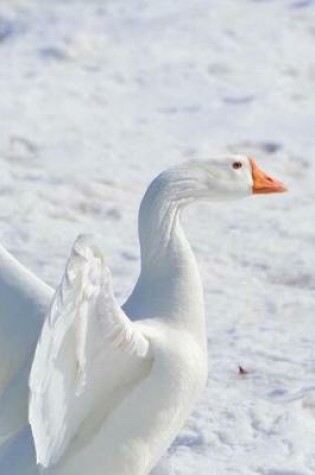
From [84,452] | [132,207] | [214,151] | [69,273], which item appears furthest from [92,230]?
[69,273]

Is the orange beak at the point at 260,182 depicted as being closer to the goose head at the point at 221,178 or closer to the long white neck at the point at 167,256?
the goose head at the point at 221,178

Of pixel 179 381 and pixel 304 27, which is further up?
pixel 179 381

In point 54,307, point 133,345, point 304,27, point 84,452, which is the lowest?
point 304,27

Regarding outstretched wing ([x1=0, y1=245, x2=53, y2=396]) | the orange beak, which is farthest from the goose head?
outstretched wing ([x1=0, y1=245, x2=53, y2=396])

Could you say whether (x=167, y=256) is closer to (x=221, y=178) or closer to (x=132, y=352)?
(x=221, y=178)

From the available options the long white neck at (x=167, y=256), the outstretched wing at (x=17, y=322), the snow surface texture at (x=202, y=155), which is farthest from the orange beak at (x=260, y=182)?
the snow surface texture at (x=202, y=155)

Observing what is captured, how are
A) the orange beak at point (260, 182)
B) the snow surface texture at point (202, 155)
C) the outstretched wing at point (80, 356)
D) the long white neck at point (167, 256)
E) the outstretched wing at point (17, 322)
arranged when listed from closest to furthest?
the outstretched wing at point (80, 356) → the long white neck at point (167, 256) → the outstretched wing at point (17, 322) → the orange beak at point (260, 182) → the snow surface texture at point (202, 155)

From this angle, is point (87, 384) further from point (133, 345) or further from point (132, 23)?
point (132, 23)

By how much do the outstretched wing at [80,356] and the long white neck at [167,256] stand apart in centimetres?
22

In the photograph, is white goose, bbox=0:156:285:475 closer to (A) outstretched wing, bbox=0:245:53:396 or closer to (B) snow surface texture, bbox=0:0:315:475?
(A) outstretched wing, bbox=0:245:53:396

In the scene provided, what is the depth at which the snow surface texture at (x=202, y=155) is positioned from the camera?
21.7ft

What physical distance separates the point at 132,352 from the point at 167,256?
0.42 metres

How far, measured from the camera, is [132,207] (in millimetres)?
8828

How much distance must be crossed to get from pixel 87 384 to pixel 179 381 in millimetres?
269
